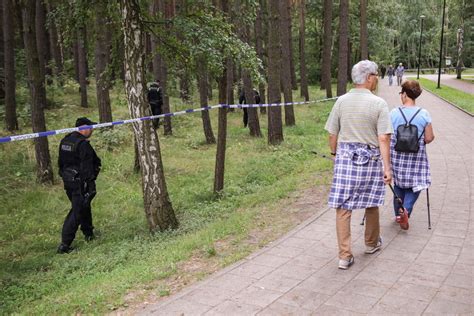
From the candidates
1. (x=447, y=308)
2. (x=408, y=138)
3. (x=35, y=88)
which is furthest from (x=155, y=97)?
(x=447, y=308)

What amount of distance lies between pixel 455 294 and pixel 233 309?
6.56ft

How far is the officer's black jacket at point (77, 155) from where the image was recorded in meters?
7.43

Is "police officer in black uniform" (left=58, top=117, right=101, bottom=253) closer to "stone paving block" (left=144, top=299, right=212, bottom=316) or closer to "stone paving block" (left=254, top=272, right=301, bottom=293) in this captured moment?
"stone paving block" (left=144, top=299, right=212, bottom=316)

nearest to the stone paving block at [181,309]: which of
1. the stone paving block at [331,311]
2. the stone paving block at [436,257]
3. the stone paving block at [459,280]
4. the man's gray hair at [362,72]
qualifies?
the stone paving block at [331,311]

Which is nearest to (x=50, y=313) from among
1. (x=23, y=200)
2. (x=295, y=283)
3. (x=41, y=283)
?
(x=41, y=283)

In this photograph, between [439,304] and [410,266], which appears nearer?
[439,304]

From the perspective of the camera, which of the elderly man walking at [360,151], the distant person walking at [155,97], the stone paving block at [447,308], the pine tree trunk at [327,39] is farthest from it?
the pine tree trunk at [327,39]

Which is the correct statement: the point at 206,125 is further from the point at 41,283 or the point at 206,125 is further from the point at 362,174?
the point at 362,174

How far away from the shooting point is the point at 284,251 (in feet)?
18.1

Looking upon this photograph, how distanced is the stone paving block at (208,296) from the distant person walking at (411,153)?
268cm

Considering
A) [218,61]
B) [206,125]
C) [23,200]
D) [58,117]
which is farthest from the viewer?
[58,117]

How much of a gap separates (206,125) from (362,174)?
37.4 feet

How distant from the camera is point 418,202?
23.8 feet

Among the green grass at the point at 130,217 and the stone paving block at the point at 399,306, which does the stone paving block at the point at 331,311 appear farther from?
the green grass at the point at 130,217
